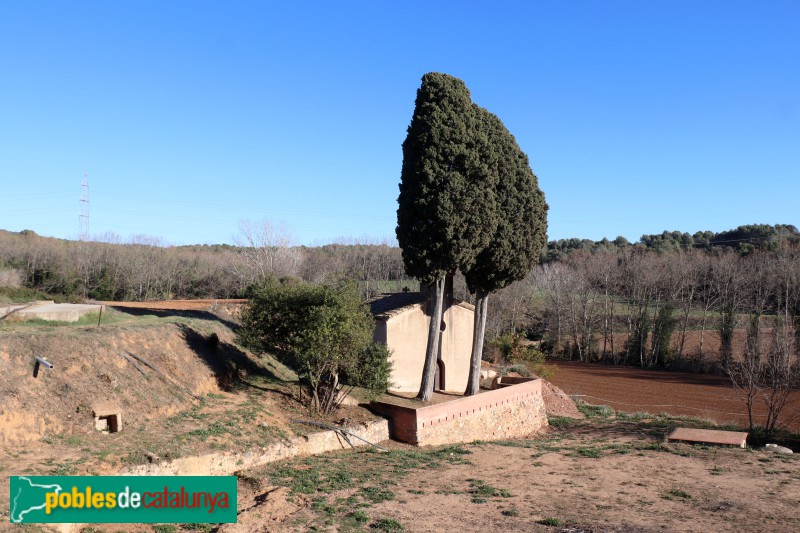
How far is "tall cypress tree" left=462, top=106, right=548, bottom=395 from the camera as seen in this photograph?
21703 mm

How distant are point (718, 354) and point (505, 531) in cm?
4171

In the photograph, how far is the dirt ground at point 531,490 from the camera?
1128 centimetres

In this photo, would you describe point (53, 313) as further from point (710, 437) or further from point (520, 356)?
point (520, 356)

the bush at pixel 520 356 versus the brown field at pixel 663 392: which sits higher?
the bush at pixel 520 356

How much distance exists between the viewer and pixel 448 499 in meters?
13.0

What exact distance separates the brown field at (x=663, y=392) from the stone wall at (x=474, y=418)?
903 centimetres

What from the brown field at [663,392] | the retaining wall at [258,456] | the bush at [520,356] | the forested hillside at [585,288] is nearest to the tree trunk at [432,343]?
the retaining wall at [258,456]

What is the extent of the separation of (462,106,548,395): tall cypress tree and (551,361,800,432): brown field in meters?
12.5

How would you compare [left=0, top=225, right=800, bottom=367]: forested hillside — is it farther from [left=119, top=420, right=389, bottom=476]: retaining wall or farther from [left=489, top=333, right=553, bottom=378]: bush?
[left=119, top=420, right=389, bottom=476]: retaining wall

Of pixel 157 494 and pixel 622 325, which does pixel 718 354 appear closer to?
pixel 622 325

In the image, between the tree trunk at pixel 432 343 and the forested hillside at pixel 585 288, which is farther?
the forested hillside at pixel 585 288

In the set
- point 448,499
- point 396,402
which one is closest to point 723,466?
point 448,499

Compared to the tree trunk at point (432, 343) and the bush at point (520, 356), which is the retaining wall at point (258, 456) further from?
the bush at point (520, 356)

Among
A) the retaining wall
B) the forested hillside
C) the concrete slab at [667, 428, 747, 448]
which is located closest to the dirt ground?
the retaining wall
